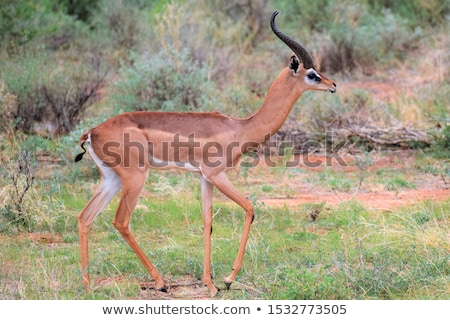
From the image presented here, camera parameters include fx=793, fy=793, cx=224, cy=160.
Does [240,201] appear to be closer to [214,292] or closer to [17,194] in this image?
[214,292]

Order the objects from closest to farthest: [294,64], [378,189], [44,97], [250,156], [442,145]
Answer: [294,64] < [378,189] < [442,145] < [250,156] < [44,97]

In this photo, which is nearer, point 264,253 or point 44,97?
point 264,253

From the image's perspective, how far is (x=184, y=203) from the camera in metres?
8.46

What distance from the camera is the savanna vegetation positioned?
20.5ft

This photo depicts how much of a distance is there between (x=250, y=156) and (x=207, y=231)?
4.45 metres

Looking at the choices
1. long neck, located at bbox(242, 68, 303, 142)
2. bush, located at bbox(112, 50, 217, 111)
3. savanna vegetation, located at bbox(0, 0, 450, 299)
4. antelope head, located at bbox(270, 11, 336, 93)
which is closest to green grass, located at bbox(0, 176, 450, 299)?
savanna vegetation, located at bbox(0, 0, 450, 299)

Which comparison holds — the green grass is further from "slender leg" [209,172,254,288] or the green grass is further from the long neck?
the long neck

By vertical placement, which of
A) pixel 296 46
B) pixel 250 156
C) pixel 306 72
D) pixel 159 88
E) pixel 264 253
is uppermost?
pixel 296 46

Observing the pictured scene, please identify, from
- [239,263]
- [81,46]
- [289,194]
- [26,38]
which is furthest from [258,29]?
[239,263]

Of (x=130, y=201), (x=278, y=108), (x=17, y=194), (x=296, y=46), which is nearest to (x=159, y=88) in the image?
(x=17, y=194)

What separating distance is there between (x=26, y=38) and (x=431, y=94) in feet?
23.0

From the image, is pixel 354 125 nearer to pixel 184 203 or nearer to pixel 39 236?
pixel 184 203

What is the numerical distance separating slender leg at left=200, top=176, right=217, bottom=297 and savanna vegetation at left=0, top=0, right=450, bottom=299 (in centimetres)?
16

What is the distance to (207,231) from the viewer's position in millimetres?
6219
